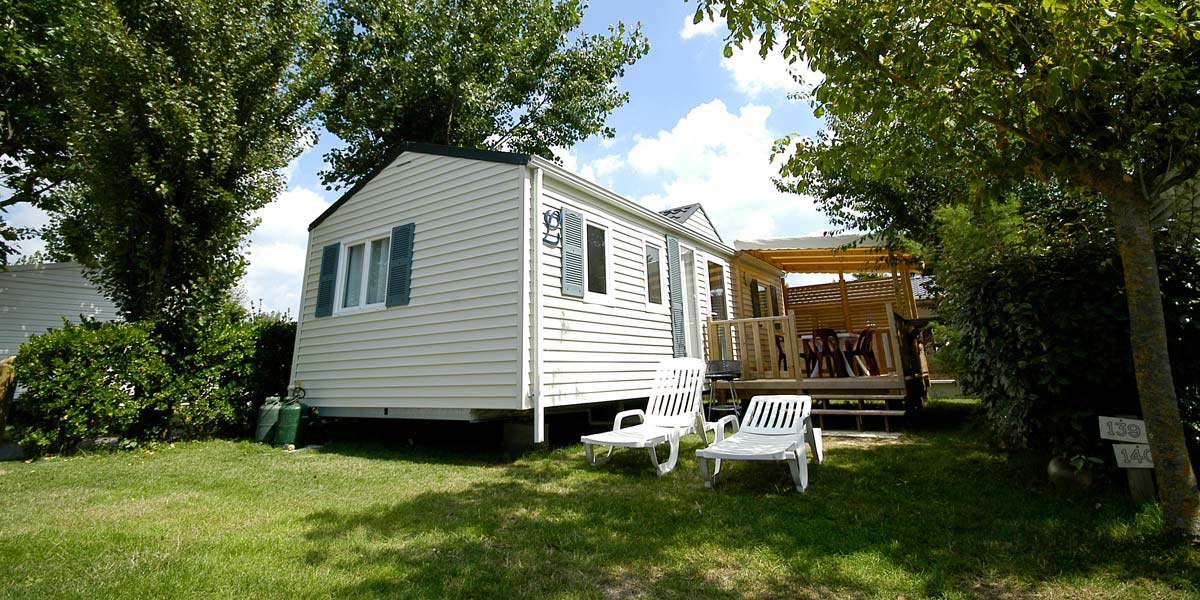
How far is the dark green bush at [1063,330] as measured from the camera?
358cm

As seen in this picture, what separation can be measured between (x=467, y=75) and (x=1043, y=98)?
1680 cm

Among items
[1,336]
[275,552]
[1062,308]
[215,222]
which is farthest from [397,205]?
[1,336]

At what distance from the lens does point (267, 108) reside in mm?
9820

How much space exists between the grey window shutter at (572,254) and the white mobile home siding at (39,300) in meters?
11.5

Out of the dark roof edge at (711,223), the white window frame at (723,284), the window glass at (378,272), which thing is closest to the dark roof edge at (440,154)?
the window glass at (378,272)

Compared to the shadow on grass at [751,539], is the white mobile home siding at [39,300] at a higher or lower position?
higher

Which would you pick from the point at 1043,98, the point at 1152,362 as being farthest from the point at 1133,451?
the point at 1043,98

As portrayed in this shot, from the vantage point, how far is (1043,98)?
3.12 meters

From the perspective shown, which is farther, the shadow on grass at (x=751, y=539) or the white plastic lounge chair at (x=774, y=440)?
the white plastic lounge chair at (x=774, y=440)

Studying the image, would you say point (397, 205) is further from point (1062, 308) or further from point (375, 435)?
point (1062, 308)

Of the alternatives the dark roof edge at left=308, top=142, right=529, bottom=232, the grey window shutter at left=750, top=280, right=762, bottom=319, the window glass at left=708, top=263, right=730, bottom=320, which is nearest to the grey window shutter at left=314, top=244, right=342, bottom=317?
the dark roof edge at left=308, top=142, right=529, bottom=232

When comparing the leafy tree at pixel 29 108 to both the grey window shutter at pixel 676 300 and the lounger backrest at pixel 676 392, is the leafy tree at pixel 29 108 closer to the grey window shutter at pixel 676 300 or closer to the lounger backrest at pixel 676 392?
the grey window shutter at pixel 676 300

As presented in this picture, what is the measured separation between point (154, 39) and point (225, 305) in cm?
457

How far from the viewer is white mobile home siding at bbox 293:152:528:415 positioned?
6.44 m
